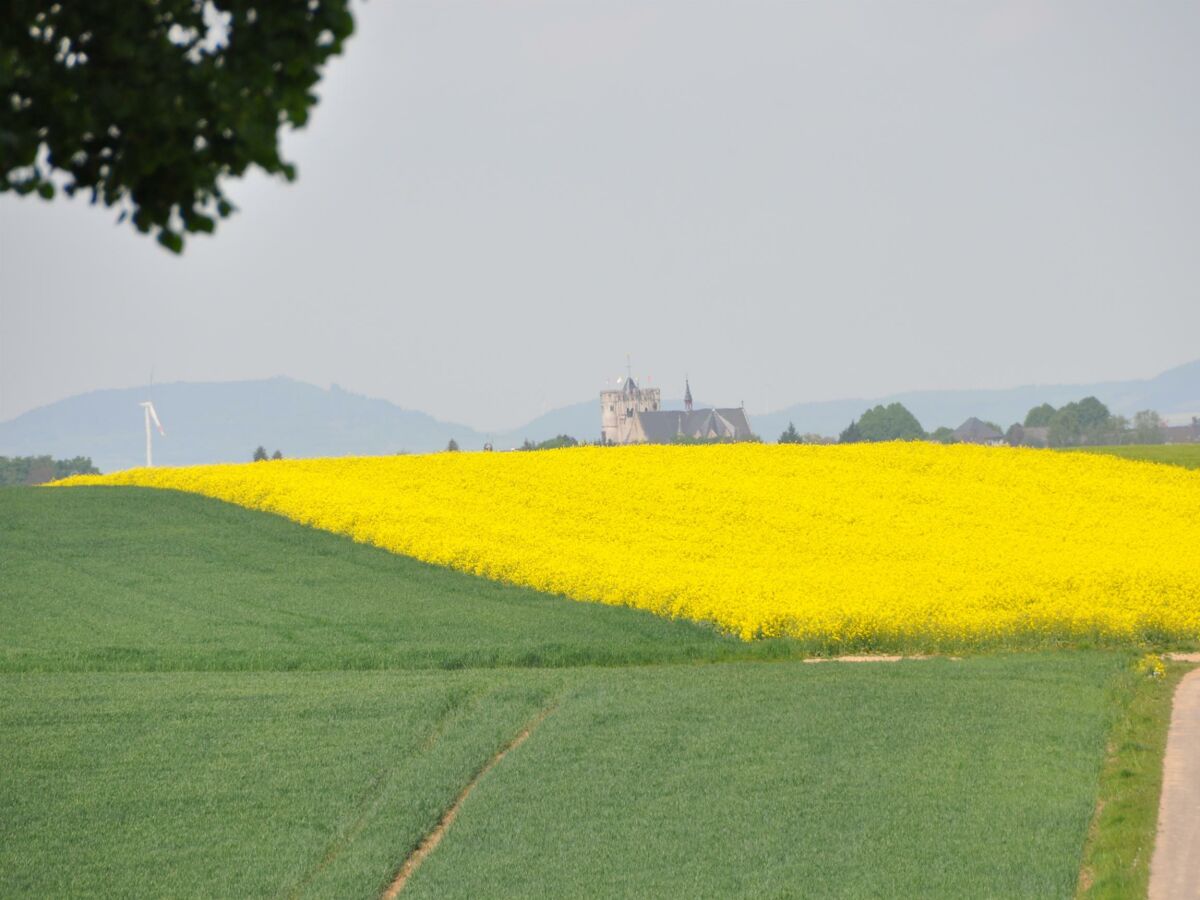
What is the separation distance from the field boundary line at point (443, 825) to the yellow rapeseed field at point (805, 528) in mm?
7767

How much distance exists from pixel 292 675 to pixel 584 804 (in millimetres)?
8986

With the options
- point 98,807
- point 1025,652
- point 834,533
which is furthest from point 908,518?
point 98,807

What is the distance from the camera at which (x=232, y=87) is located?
18.7 ft

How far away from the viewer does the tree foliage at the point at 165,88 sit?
5.71 meters

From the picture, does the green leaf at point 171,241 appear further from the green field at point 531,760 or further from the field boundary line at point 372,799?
the field boundary line at point 372,799

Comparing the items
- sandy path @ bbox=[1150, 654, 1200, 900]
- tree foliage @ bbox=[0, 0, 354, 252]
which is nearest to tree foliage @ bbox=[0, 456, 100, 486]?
sandy path @ bbox=[1150, 654, 1200, 900]

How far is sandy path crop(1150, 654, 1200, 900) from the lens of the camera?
1240 cm

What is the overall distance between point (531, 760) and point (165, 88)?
466 inches

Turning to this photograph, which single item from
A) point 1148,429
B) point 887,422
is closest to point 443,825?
point 1148,429

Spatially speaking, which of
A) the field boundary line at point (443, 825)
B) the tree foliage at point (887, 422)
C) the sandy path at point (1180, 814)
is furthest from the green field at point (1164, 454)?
the tree foliage at point (887, 422)

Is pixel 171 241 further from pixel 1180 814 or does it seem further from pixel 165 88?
pixel 1180 814

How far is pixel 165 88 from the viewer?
570 centimetres

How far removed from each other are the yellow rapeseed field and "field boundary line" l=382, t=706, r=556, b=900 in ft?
25.5

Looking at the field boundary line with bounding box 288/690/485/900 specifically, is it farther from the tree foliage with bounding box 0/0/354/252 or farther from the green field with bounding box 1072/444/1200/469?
the green field with bounding box 1072/444/1200/469
